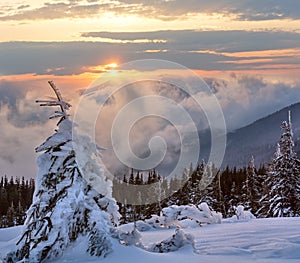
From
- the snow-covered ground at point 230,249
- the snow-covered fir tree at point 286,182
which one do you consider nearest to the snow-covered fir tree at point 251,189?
the snow-covered fir tree at point 286,182

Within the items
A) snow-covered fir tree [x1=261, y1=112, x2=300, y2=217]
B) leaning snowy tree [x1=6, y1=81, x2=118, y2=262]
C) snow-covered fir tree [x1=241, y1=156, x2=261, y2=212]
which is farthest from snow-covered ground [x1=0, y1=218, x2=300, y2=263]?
snow-covered fir tree [x1=241, y1=156, x2=261, y2=212]

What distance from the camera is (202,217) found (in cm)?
2053

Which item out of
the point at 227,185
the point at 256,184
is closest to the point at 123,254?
the point at 256,184

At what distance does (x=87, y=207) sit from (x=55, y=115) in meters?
2.58

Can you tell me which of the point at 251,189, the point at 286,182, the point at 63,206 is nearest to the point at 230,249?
the point at 63,206

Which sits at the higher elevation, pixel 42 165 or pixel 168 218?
pixel 42 165

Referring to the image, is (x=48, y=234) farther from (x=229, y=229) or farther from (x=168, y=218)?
(x=168, y=218)

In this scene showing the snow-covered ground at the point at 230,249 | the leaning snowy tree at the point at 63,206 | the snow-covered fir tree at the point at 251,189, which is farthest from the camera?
the snow-covered fir tree at the point at 251,189

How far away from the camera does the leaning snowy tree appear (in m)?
14.1

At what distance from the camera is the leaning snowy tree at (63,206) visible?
46.4 feet

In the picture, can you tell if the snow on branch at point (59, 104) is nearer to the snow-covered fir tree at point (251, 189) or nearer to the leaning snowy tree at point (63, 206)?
the leaning snowy tree at point (63, 206)

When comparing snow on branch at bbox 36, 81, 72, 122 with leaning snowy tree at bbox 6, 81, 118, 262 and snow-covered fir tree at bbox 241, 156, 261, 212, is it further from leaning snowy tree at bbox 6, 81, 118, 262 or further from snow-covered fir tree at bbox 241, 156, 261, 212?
snow-covered fir tree at bbox 241, 156, 261, 212

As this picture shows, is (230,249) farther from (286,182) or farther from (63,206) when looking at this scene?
(286,182)

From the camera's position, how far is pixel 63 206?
14.3 m
